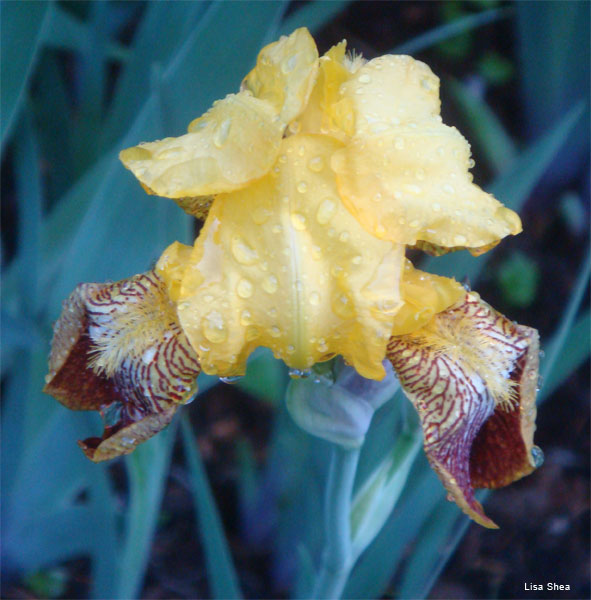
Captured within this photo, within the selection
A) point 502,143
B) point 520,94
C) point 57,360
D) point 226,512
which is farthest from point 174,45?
point 520,94

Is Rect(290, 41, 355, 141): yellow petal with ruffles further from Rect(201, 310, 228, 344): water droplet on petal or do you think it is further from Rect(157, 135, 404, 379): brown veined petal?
Rect(201, 310, 228, 344): water droplet on petal

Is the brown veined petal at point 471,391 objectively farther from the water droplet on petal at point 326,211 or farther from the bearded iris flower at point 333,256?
the water droplet on petal at point 326,211

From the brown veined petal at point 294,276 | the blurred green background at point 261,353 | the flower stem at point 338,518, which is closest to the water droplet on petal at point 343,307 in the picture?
the brown veined petal at point 294,276

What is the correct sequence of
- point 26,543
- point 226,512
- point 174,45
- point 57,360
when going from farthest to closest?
point 226,512 < point 26,543 < point 174,45 < point 57,360

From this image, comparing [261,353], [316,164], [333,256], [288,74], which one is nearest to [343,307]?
[333,256]

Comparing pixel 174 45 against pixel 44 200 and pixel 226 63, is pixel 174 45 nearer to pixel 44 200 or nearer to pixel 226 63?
pixel 226 63

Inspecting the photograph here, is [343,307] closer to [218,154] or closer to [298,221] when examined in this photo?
[298,221]
